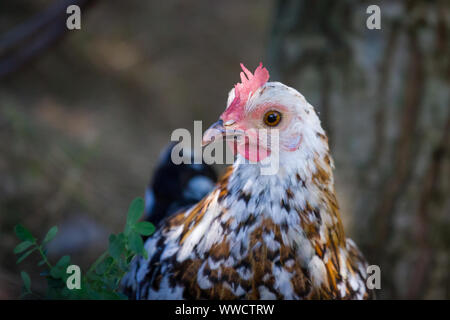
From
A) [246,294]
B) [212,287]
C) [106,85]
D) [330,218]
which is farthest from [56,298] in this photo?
[106,85]

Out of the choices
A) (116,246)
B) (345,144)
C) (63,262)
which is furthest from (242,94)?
(345,144)

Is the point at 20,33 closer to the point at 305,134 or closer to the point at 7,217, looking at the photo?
the point at 7,217

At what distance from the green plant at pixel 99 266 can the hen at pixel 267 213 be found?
215 mm

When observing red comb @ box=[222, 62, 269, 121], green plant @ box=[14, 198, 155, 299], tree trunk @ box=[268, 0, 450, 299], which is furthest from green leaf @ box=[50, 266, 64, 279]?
tree trunk @ box=[268, 0, 450, 299]

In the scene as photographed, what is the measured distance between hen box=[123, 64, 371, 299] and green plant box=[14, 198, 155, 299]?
215 mm

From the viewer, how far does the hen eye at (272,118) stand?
1.41 metres

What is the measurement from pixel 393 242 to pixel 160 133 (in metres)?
3.04

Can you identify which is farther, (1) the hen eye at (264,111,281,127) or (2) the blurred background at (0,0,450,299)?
(2) the blurred background at (0,0,450,299)

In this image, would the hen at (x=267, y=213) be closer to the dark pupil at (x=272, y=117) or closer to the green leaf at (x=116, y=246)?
the dark pupil at (x=272, y=117)

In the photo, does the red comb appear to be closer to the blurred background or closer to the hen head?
the hen head

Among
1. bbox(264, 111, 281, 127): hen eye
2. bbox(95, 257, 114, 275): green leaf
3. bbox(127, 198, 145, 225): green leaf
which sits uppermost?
bbox(264, 111, 281, 127): hen eye

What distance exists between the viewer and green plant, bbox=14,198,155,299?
133 centimetres

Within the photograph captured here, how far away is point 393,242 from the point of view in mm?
2732

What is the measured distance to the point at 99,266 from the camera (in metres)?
1.42
